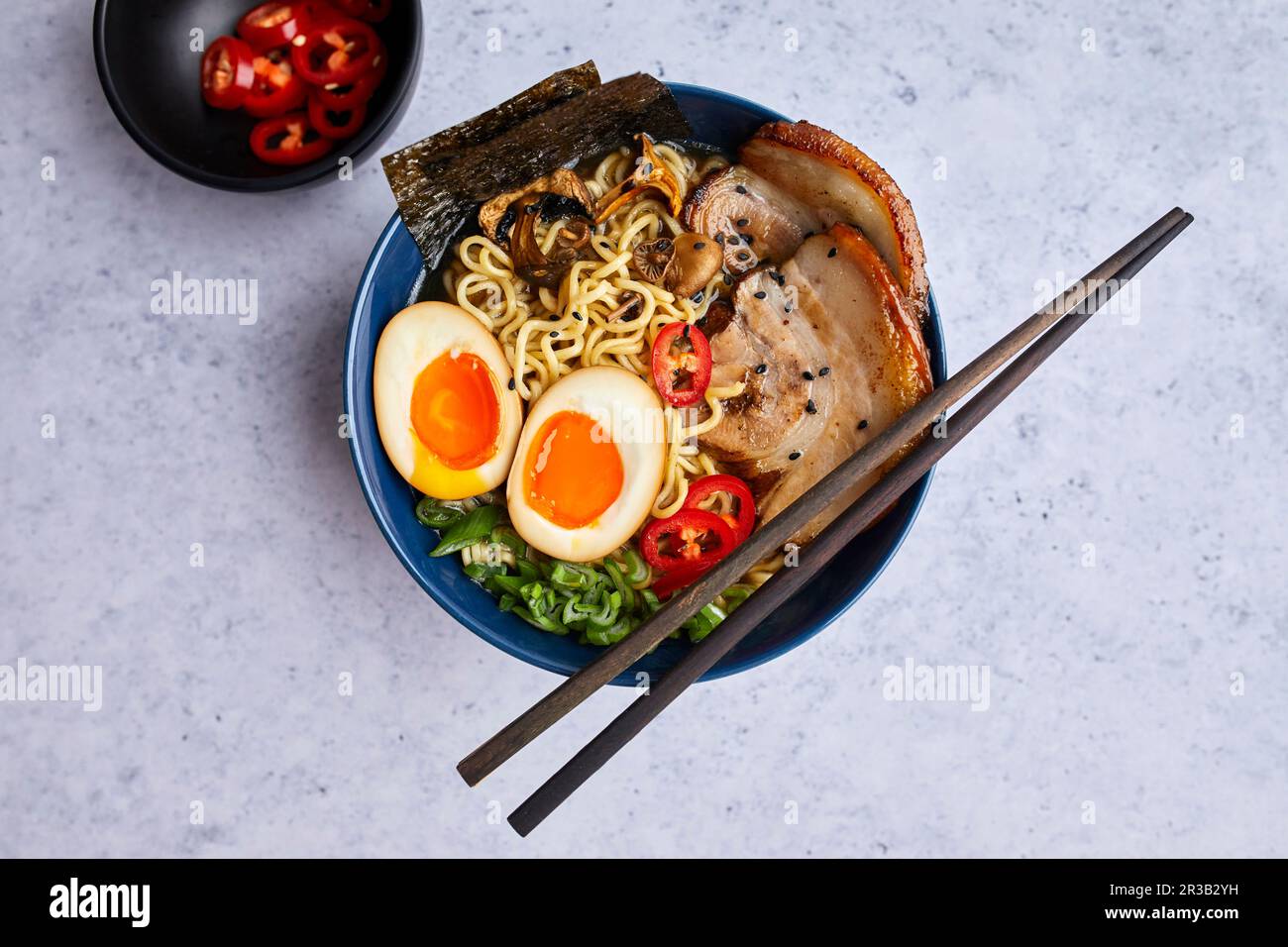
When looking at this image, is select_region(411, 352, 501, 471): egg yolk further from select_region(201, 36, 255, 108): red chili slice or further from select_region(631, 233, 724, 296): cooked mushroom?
select_region(201, 36, 255, 108): red chili slice

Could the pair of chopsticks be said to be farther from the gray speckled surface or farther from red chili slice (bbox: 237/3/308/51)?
red chili slice (bbox: 237/3/308/51)

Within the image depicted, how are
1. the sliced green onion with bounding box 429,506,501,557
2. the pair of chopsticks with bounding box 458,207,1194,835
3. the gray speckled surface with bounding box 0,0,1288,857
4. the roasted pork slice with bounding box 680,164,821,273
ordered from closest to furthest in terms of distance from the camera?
1. the pair of chopsticks with bounding box 458,207,1194,835
2. the sliced green onion with bounding box 429,506,501,557
3. the roasted pork slice with bounding box 680,164,821,273
4. the gray speckled surface with bounding box 0,0,1288,857

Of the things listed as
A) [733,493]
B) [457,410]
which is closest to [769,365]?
[733,493]

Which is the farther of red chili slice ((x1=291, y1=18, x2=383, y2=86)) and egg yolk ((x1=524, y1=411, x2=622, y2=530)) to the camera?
red chili slice ((x1=291, y1=18, x2=383, y2=86))

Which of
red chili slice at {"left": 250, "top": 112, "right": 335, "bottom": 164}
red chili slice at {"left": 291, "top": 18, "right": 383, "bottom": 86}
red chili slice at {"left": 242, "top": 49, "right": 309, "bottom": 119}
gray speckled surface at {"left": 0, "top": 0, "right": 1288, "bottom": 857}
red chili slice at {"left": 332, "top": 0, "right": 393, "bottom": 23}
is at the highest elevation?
red chili slice at {"left": 332, "top": 0, "right": 393, "bottom": 23}

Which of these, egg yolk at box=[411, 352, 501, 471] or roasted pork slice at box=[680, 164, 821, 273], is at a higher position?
roasted pork slice at box=[680, 164, 821, 273]

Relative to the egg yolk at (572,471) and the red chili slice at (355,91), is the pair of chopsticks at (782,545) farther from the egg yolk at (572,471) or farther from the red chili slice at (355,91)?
the red chili slice at (355,91)

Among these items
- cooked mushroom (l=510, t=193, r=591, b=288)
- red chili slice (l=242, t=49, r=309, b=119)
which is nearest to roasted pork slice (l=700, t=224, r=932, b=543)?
cooked mushroom (l=510, t=193, r=591, b=288)

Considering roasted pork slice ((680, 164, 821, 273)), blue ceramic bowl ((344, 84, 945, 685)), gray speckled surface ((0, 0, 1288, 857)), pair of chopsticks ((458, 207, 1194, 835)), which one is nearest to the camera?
pair of chopsticks ((458, 207, 1194, 835))
